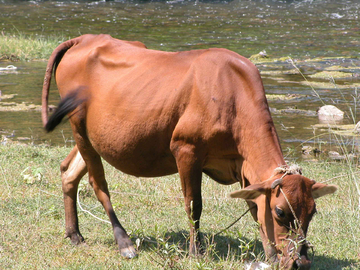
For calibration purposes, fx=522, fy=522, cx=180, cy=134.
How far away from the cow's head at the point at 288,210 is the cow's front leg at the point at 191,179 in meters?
0.54

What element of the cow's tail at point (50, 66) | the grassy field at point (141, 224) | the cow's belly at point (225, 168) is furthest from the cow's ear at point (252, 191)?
the cow's tail at point (50, 66)

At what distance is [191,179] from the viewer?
3.96 meters

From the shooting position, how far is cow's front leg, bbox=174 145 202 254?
3902 millimetres

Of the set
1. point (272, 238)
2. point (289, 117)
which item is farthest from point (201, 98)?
point (289, 117)

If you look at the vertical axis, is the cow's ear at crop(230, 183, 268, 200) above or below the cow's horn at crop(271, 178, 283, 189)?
below

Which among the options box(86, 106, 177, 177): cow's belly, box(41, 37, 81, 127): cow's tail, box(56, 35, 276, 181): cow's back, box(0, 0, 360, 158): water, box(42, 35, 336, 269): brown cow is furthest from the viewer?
box(0, 0, 360, 158): water

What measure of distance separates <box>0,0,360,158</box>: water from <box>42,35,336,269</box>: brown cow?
227cm

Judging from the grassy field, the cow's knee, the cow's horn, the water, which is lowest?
the water

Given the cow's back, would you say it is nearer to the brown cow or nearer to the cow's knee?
the brown cow

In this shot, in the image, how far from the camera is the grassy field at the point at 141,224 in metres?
4.06

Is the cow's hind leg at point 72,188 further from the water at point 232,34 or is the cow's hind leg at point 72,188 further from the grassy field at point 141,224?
the water at point 232,34

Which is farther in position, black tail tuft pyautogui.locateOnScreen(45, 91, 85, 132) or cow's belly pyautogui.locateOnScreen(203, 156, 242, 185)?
black tail tuft pyautogui.locateOnScreen(45, 91, 85, 132)

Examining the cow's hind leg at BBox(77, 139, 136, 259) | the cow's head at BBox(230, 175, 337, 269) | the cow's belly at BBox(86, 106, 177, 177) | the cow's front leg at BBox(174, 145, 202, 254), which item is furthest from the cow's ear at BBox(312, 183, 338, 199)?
the cow's hind leg at BBox(77, 139, 136, 259)

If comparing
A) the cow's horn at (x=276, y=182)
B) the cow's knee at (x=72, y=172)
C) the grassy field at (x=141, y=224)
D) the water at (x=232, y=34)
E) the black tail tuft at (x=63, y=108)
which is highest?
the cow's horn at (x=276, y=182)
